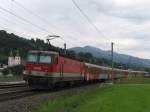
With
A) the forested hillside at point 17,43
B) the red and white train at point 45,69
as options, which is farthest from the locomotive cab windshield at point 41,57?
the forested hillside at point 17,43

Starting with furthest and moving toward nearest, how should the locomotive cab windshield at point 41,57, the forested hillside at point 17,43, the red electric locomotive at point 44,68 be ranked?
the forested hillside at point 17,43, the locomotive cab windshield at point 41,57, the red electric locomotive at point 44,68

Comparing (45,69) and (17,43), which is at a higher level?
(17,43)

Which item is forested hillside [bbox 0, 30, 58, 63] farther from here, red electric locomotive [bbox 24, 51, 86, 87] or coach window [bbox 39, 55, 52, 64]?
coach window [bbox 39, 55, 52, 64]

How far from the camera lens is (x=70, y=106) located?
19.0 m

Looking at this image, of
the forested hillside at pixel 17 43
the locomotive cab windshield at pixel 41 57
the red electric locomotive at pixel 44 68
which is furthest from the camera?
the forested hillside at pixel 17 43

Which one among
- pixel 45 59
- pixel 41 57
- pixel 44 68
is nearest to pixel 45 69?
pixel 44 68

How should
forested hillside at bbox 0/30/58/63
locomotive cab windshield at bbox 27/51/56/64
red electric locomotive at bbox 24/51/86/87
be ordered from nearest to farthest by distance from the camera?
1. red electric locomotive at bbox 24/51/86/87
2. locomotive cab windshield at bbox 27/51/56/64
3. forested hillside at bbox 0/30/58/63

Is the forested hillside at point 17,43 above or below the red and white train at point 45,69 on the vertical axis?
above

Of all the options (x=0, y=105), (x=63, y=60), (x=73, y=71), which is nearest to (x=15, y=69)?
(x=73, y=71)

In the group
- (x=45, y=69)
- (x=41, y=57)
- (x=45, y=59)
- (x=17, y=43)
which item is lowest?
(x=45, y=69)

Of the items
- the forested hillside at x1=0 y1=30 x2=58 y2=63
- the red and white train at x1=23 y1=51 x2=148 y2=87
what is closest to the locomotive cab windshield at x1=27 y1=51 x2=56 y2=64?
the red and white train at x1=23 y1=51 x2=148 y2=87

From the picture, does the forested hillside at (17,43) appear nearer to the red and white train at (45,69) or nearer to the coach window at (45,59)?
the red and white train at (45,69)

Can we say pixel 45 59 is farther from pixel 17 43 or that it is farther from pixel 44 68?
pixel 17 43

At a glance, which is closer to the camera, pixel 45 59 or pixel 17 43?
pixel 45 59
